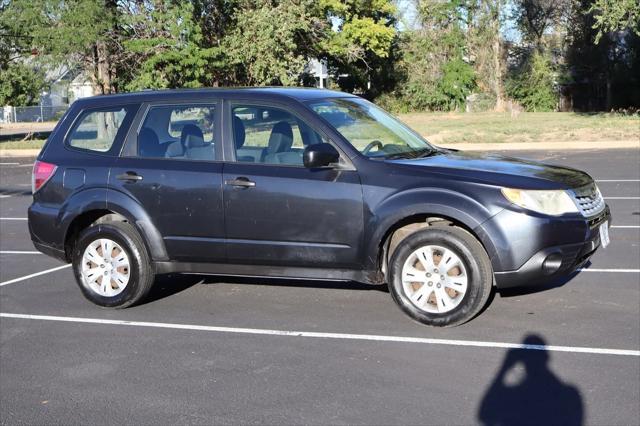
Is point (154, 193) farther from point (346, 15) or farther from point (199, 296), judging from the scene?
point (346, 15)

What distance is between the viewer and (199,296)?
7492 mm

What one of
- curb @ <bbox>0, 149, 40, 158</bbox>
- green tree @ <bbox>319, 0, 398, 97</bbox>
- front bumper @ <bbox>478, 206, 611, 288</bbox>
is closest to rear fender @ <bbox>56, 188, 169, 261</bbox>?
front bumper @ <bbox>478, 206, 611, 288</bbox>

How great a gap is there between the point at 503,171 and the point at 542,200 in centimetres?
40

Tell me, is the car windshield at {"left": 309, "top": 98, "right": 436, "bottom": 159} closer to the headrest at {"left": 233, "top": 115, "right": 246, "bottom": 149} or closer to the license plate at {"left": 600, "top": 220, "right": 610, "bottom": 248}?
the headrest at {"left": 233, "top": 115, "right": 246, "bottom": 149}

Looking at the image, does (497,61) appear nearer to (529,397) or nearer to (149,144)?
(149,144)

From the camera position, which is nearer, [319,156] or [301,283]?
[319,156]

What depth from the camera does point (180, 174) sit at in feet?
22.0

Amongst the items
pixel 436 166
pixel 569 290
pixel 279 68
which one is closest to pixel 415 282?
pixel 436 166

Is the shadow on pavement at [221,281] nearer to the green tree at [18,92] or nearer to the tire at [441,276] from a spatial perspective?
the tire at [441,276]

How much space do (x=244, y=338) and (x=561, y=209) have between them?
257cm

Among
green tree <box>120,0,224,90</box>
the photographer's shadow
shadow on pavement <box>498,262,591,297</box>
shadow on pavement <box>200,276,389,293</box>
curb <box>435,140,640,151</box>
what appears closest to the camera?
the photographer's shadow

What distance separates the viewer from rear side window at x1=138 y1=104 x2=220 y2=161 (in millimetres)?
6797

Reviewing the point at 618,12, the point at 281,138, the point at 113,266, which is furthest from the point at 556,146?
the point at 113,266

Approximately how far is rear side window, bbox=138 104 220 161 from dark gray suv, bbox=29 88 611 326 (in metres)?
0.01
